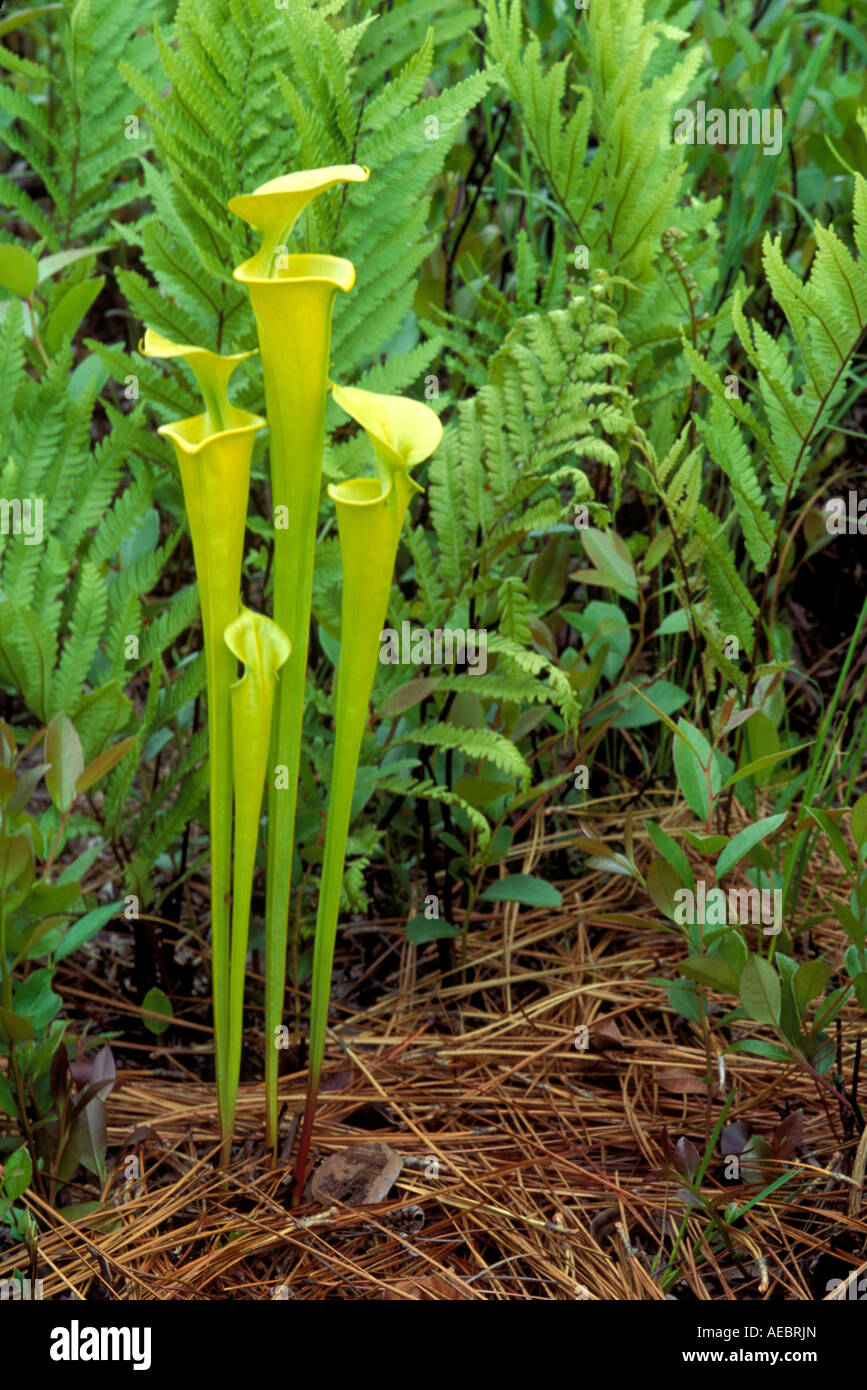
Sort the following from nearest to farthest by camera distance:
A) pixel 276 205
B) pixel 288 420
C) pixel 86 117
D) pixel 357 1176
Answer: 1. pixel 276 205
2. pixel 288 420
3. pixel 357 1176
4. pixel 86 117

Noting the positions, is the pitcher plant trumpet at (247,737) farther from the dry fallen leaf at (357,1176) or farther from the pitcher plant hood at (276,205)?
the pitcher plant hood at (276,205)

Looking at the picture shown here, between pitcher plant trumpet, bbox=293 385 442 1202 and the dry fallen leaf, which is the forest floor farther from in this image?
pitcher plant trumpet, bbox=293 385 442 1202

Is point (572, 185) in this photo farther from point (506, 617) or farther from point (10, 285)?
point (10, 285)

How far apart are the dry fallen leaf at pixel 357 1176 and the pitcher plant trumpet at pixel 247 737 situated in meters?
0.18

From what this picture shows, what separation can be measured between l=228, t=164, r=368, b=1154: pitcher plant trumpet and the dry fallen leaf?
3.0 inches

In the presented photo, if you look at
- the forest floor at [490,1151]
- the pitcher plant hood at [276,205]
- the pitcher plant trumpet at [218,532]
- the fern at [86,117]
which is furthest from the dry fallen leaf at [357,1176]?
the fern at [86,117]

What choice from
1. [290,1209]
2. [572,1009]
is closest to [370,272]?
[572,1009]

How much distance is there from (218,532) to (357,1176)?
818 millimetres

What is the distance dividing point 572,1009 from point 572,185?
4.27 feet

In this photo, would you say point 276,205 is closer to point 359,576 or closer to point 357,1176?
point 359,576

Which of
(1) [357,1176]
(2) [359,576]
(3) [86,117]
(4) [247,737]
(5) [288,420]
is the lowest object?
(1) [357,1176]

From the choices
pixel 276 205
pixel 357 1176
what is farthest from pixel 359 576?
pixel 357 1176

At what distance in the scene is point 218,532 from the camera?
4.10ft
